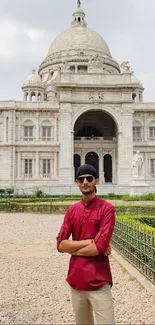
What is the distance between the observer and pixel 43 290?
6.61m

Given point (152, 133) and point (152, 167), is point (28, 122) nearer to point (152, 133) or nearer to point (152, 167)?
point (152, 133)

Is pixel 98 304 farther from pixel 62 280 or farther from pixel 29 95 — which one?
pixel 29 95

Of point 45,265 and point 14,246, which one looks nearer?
point 45,265

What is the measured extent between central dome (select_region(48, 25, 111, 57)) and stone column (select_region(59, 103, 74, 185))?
66.0ft

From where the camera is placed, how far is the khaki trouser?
3451mm

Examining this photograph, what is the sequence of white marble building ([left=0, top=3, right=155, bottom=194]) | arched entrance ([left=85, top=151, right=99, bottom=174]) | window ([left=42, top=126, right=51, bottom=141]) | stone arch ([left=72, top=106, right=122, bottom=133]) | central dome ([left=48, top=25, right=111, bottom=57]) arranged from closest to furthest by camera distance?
white marble building ([left=0, top=3, right=155, bottom=194]) < stone arch ([left=72, top=106, right=122, bottom=133]) < arched entrance ([left=85, top=151, right=99, bottom=174]) < window ([left=42, top=126, right=51, bottom=141]) < central dome ([left=48, top=25, right=111, bottom=57])

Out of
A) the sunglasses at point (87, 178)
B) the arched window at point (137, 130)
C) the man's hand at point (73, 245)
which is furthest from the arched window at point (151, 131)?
the man's hand at point (73, 245)

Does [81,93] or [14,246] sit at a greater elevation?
[81,93]

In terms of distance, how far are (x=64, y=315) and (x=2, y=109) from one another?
134ft

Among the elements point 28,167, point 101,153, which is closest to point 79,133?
point 101,153

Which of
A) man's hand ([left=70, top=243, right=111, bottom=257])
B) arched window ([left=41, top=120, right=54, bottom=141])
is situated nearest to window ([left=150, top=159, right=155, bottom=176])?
arched window ([left=41, top=120, right=54, bottom=141])

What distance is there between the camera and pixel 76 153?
1751 inches

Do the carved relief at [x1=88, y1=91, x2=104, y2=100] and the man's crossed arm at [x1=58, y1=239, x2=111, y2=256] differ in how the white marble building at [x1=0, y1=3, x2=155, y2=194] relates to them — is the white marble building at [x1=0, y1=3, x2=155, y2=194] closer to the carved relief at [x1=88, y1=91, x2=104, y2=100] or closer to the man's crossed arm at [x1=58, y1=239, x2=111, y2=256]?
the carved relief at [x1=88, y1=91, x2=104, y2=100]

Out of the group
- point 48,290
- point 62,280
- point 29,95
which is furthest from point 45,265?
point 29,95
